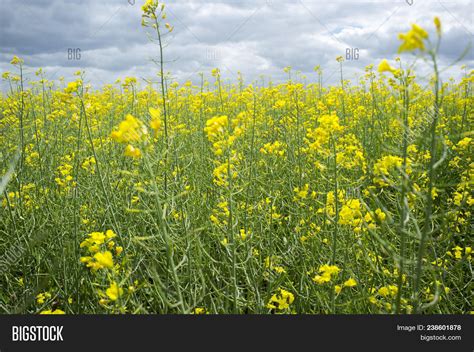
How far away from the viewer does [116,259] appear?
2.45 m

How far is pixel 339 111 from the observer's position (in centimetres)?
640

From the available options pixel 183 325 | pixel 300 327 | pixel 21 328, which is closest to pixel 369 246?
pixel 300 327

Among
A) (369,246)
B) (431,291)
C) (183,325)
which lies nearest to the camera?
(183,325)

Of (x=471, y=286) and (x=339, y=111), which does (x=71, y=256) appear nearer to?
(x=471, y=286)

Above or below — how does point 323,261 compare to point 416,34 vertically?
below

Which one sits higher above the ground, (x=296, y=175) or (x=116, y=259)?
(x=296, y=175)

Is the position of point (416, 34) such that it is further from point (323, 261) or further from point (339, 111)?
point (339, 111)

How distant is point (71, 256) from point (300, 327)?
72.0 inches

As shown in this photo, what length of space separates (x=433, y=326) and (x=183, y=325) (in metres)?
0.92

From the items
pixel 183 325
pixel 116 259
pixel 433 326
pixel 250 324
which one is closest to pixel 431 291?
→ pixel 433 326

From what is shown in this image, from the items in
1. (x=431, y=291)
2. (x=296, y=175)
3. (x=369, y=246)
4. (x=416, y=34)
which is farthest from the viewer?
(x=296, y=175)

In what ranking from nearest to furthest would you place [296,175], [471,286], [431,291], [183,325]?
1. [183,325]
2. [431,291]
3. [471,286]
4. [296,175]

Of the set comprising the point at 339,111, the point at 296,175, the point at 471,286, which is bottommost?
the point at 471,286

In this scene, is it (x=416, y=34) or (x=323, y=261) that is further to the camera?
(x=323, y=261)
